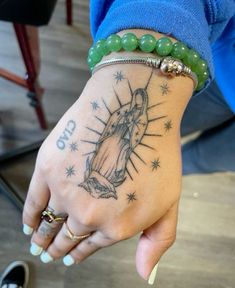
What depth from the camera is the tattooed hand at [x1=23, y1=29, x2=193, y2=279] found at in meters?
0.40

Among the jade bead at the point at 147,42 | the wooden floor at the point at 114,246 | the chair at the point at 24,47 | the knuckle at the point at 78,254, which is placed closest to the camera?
the jade bead at the point at 147,42

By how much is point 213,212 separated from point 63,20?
4.12ft

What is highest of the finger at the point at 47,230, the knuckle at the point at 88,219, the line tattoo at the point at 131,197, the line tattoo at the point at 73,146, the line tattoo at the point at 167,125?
the line tattoo at the point at 167,125

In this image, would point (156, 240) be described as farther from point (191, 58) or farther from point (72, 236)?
point (191, 58)

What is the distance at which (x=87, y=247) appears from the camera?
20.1 inches

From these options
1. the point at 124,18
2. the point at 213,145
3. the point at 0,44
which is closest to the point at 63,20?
the point at 0,44

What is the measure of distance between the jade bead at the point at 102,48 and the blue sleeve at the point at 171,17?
1 cm

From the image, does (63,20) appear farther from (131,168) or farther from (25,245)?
(131,168)

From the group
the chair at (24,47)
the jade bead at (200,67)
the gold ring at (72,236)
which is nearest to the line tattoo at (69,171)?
the gold ring at (72,236)

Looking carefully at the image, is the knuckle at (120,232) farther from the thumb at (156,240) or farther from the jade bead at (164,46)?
the jade bead at (164,46)

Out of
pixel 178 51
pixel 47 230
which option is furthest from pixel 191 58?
pixel 47 230

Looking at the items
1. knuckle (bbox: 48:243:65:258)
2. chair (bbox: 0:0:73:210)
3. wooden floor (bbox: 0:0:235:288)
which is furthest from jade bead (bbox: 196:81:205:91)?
wooden floor (bbox: 0:0:235:288)

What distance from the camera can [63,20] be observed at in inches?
70.5

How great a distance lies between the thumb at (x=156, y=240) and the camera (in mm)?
442
